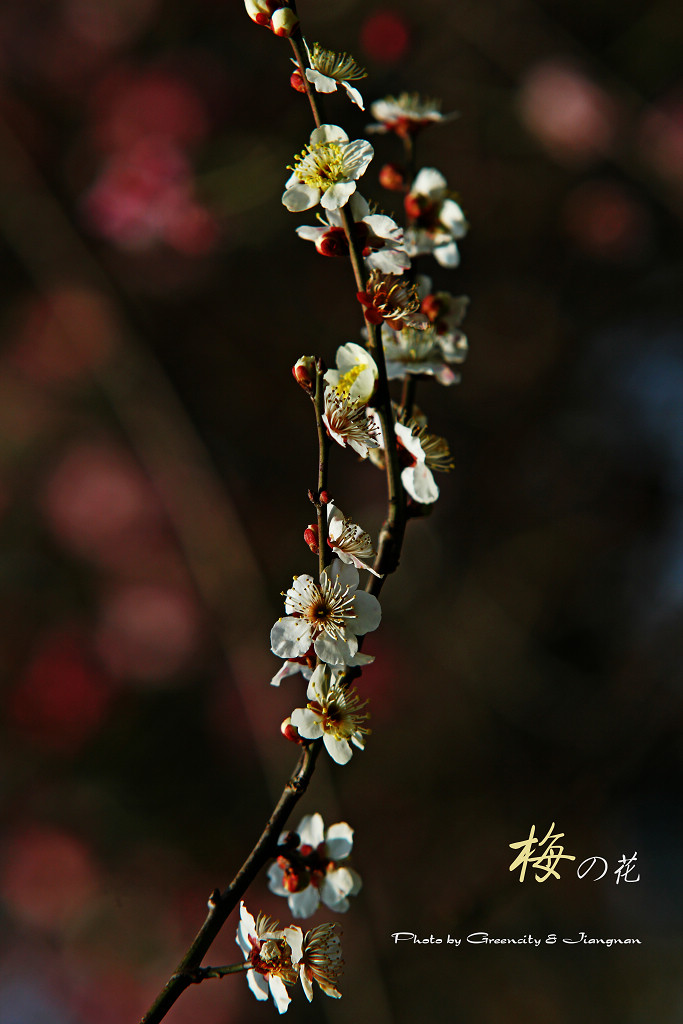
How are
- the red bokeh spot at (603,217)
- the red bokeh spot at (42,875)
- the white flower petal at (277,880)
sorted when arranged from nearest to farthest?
the white flower petal at (277,880)
the red bokeh spot at (42,875)
the red bokeh spot at (603,217)

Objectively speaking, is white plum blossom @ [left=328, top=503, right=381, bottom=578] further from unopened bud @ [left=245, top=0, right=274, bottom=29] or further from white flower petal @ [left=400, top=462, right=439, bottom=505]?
unopened bud @ [left=245, top=0, right=274, bottom=29]

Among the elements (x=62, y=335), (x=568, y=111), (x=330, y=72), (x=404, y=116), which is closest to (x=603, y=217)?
(x=568, y=111)

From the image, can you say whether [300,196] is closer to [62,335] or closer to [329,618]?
[329,618]

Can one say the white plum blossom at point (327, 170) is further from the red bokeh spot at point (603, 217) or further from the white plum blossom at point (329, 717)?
the red bokeh spot at point (603, 217)

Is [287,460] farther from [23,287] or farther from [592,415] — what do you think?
[592,415]

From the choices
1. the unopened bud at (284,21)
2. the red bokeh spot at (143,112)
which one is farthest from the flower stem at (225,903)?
the red bokeh spot at (143,112)
